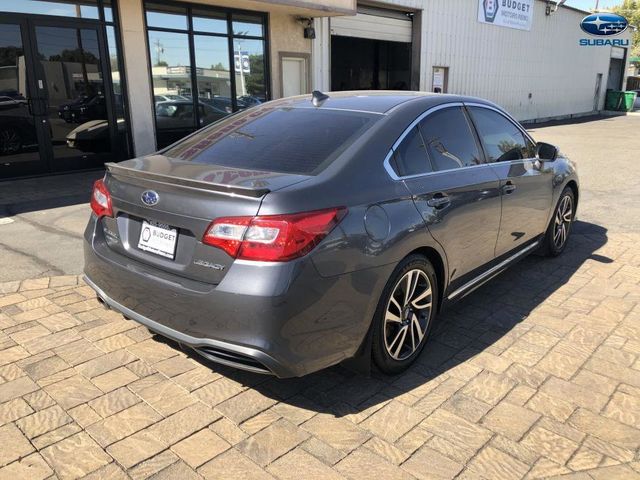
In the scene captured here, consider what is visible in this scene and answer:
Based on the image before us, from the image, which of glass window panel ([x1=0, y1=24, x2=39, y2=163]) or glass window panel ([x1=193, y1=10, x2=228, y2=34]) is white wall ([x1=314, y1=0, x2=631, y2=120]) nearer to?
glass window panel ([x1=193, y1=10, x2=228, y2=34])

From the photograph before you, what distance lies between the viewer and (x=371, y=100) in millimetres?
3607

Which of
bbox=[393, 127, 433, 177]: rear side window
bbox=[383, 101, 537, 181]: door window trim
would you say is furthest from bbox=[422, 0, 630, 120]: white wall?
bbox=[393, 127, 433, 177]: rear side window

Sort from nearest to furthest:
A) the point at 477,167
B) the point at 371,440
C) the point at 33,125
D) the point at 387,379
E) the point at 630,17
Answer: the point at 371,440, the point at 387,379, the point at 477,167, the point at 33,125, the point at 630,17

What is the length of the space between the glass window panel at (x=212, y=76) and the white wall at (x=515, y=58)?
300cm

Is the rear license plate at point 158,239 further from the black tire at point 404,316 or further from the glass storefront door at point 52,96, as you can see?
the glass storefront door at point 52,96

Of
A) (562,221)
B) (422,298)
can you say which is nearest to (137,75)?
(562,221)

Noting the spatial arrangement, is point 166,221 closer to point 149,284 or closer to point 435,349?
point 149,284

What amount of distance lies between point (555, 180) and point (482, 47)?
1776cm

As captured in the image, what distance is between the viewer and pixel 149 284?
279 centimetres

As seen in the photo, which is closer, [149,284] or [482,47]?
[149,284]

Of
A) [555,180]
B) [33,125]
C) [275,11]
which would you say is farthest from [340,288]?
[275,11]

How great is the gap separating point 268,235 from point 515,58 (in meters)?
23.6

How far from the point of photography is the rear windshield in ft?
9.85

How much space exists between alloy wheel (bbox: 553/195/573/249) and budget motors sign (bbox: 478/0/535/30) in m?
17.0
